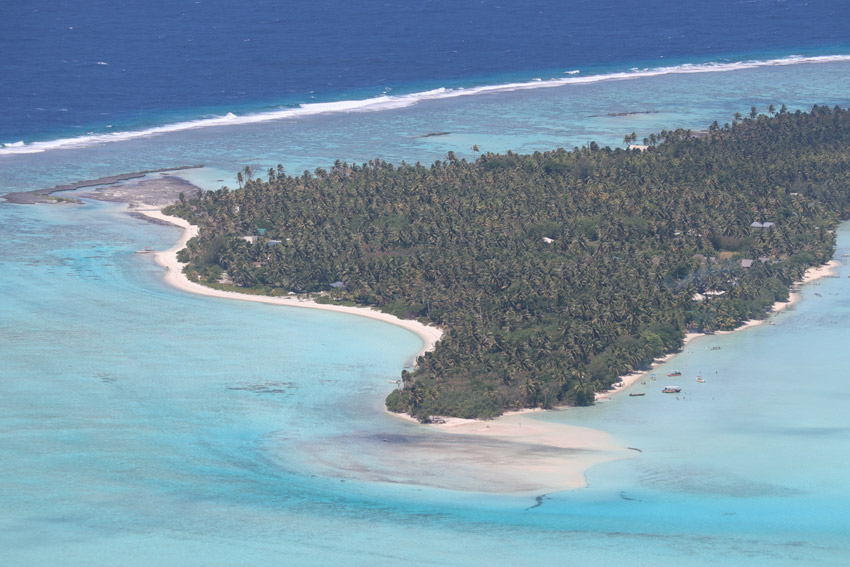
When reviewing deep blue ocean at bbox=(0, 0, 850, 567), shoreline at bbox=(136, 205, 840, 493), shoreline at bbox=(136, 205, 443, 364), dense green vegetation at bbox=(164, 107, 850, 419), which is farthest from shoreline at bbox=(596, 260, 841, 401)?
shoreline at bbox=(136, 205, 443, 364)

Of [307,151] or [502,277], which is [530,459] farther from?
[307,151]

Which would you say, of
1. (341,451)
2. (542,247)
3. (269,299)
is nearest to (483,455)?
(341,451)

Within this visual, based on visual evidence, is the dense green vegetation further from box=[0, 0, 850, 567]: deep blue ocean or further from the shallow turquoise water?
the shallow turquoise water

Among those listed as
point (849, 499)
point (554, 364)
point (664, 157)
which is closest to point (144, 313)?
point (554, 364)

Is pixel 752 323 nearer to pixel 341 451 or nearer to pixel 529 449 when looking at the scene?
pixel 529 449

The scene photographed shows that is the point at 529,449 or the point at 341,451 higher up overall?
the point at 341,451

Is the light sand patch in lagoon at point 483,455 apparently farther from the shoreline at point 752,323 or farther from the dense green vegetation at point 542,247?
the shoreline at point 752,323
